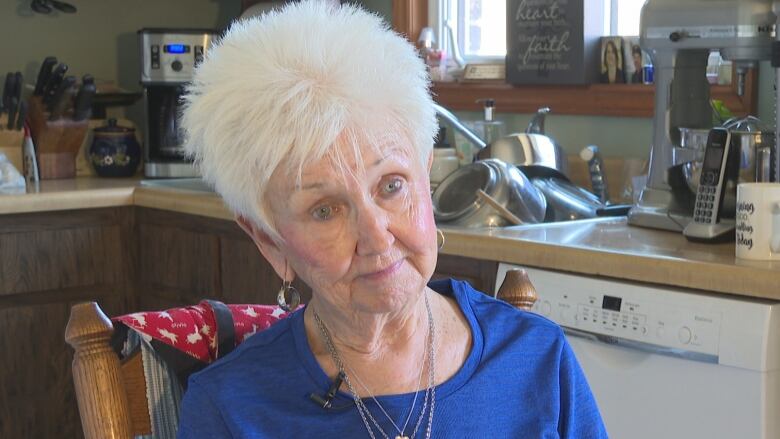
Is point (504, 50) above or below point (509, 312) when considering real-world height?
above

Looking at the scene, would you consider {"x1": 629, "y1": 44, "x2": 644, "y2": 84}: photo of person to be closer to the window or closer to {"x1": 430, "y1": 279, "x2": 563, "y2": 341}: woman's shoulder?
the window

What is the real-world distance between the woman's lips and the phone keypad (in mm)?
1093

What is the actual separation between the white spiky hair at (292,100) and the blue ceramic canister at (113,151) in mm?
2621

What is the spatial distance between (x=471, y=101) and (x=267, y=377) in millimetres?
2214

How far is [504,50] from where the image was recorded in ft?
11.3

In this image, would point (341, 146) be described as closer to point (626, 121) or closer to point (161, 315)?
point (161, 315)

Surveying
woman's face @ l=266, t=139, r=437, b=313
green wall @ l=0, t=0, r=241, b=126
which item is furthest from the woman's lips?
green wall @ l=0, t=0, r=241, b=126

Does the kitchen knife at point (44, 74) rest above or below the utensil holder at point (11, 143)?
above

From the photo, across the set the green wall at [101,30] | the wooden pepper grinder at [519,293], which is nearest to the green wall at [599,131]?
the green wall at [101,30]

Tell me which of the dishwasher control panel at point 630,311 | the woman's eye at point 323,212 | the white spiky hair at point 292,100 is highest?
the white spiky hair at point 292,100

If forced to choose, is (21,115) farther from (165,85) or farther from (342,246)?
(342,246)

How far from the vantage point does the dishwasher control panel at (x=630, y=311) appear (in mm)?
1890

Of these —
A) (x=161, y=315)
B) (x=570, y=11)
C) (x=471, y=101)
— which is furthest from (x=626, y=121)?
(x=161, y=315)

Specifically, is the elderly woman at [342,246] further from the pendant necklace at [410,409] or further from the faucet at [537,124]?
the faucet at [537,124]
